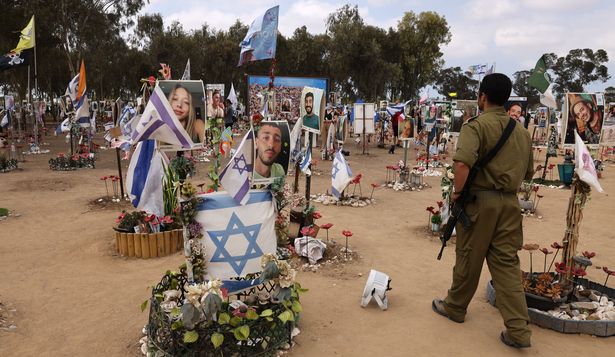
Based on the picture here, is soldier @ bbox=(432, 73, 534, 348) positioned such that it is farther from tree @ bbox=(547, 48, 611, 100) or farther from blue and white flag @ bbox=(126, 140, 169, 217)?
tree @ bbox=(547, 48, 611, 100)

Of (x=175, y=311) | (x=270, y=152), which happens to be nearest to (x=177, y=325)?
(x=175, y=311)

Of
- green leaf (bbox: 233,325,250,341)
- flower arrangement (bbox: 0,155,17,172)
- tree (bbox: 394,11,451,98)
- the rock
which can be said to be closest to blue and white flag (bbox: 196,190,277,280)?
green leaf (bbox: 233,325,250,341)

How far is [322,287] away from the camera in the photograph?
6039mm

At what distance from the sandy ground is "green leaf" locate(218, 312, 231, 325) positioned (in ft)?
2.74

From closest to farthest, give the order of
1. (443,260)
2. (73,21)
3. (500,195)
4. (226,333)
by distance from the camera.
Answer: (226,333) < (500,195) < (443,260) < (73,21)

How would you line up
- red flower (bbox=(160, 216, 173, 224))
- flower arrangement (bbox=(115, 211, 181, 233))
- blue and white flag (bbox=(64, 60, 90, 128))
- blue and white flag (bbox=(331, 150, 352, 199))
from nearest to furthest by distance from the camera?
red flower (bbox=(160, 216, 173, 224)) < flower arrangement (bbox=(115, 211, 181, 233)) < blue and white flag (bbox=(331, 150, 352, 199)) < blue and white flag (bbox=(64, 60, 90, 128))

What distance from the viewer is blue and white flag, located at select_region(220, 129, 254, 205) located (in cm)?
423

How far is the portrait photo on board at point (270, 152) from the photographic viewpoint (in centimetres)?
464

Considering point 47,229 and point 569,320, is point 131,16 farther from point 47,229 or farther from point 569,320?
point 569,320

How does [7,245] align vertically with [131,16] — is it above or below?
below

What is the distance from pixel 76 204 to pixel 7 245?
9.53 feet

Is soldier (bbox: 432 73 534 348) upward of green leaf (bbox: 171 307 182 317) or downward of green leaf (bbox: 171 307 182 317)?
upward

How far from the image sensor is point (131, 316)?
5121 millimetres

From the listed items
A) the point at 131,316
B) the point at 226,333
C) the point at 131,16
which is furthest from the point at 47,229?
the point at 131,16
